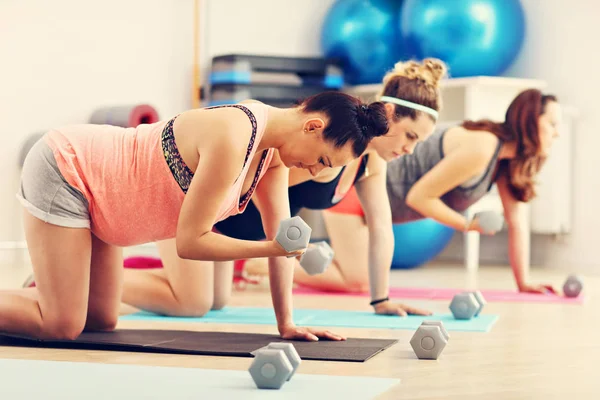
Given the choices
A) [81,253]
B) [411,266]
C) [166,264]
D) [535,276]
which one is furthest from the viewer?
[411,266]

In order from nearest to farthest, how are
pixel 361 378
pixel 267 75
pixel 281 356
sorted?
pixel 281 356 → pixel 361 378 → pixel 267 75

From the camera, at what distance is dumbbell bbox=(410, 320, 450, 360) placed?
2111mm

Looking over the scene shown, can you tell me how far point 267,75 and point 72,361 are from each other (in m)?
3.95

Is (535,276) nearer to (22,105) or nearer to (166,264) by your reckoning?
(166,264)

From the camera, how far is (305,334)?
7.45 ft

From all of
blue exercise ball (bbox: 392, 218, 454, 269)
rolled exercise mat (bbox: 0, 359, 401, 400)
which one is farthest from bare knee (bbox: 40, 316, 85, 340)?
blue exercise ball (bbox: 392, 218, 454, 269)

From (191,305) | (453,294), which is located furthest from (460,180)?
(191,305)

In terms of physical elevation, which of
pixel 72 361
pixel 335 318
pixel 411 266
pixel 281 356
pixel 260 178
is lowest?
pixel 411 266

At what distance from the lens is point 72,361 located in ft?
6.61

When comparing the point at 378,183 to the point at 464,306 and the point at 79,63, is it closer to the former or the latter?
the point at 464,306

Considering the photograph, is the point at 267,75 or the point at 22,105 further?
the point at 267,75

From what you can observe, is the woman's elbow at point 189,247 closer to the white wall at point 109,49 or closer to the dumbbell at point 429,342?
the dumbbell at point 429,342

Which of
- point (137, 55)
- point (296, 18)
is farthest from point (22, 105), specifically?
point (296, 18)

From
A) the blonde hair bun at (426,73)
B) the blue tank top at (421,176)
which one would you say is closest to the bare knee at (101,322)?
the blonde hair bun at (426,73)
